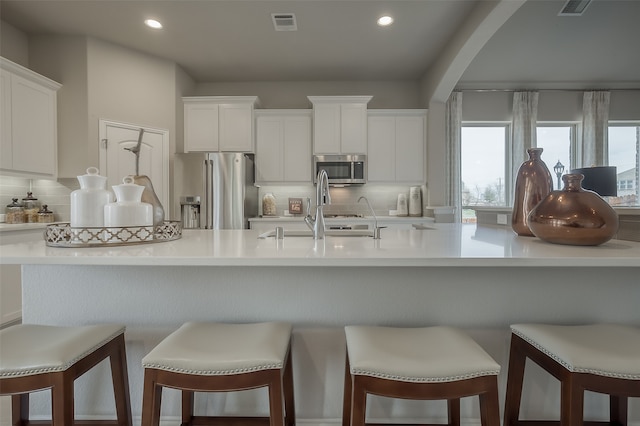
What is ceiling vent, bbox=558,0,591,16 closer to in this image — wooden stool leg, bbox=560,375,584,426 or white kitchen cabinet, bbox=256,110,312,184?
white kitchen cabinet, bbox=256,110,312,184

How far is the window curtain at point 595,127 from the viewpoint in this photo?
16.0ft

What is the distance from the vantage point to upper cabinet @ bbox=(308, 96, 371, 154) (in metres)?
4.36

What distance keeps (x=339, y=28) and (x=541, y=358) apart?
339cm

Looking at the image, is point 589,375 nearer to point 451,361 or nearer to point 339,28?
point 451,361

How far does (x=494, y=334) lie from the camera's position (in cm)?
140

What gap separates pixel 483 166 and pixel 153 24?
4.75m

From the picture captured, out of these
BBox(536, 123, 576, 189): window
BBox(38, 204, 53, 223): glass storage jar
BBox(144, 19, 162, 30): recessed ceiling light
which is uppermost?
BBox(144, 19, 162, 30): recessed ceiling light

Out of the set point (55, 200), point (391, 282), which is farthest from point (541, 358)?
point (55, 200)

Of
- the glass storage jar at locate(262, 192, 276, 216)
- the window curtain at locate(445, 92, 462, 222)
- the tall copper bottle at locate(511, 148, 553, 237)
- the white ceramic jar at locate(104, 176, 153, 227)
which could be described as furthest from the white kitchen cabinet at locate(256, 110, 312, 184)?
the white ceramic jar at locate(104, 176, 153, 227)

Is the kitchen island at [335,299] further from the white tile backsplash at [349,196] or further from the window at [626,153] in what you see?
the window at [626,153]

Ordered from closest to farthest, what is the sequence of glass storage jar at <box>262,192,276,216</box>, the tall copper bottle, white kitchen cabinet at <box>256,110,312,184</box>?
the tall copper bottle → white kitchen cabinet at <box>256,110,312,184</box> → glass storage jar at <box>262,192,276,216</box>

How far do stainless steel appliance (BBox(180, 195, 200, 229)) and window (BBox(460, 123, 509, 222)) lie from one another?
3.88 m

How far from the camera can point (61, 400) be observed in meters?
0.97

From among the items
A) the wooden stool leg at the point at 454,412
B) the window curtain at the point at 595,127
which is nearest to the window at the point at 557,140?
the window curtain at the point at 595,127
